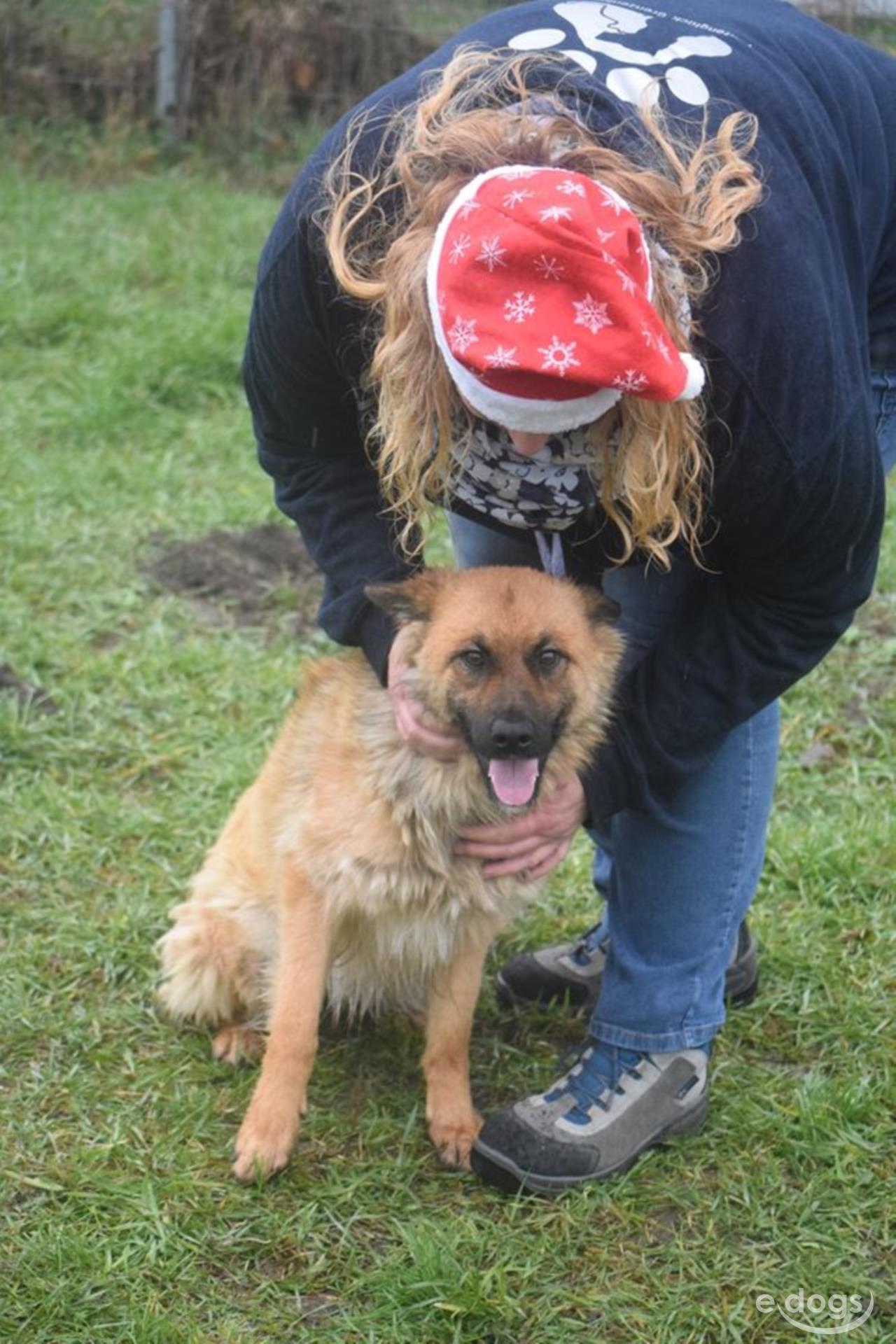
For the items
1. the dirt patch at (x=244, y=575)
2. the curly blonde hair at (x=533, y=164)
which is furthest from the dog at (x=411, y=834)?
the dirt patch at (x=244, y=575)

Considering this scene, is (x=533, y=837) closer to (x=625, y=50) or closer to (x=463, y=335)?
(x=463, y=335)

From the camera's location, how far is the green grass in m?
2.56

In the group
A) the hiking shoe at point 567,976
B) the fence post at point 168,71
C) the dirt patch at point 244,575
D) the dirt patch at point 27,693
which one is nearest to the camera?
the hiking shoe at point 567,976

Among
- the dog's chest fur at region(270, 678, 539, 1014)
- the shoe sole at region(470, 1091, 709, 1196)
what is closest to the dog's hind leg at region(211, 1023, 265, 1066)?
the dog's chest fur at region(270, 678, 539, 1014)

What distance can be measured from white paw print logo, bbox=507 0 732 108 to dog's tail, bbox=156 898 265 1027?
5.89ft

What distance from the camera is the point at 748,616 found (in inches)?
104

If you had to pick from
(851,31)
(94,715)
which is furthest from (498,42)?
(851,31)

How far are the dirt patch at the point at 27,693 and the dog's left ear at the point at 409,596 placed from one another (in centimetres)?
189

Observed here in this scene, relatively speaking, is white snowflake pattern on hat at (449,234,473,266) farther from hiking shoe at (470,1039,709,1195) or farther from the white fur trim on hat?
hiking shoe at (470,1039,709,1195)

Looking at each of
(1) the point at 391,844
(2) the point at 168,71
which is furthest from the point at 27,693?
→ (2) the point at 168,71

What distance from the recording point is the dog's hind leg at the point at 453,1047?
118 inches

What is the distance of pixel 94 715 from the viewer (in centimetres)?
451

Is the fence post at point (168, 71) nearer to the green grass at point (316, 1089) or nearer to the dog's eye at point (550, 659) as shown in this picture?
the green grass at point (316, 1089)

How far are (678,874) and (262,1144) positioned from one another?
0.90 metres
